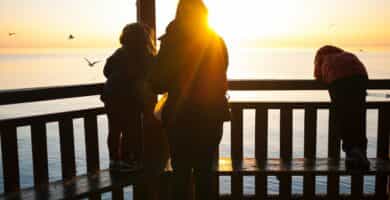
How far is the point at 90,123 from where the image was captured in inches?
155

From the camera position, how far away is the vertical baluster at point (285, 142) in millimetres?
4285

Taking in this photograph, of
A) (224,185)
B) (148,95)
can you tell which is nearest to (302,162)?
(148,95)

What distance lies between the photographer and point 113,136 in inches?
147

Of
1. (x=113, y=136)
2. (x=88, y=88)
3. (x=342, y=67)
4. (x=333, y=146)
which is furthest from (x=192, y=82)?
(x=333, y=146)

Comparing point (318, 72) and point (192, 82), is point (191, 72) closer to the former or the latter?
point (192, 82)

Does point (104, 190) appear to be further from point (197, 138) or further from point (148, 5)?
point (148, 5)

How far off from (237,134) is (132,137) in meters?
1.10

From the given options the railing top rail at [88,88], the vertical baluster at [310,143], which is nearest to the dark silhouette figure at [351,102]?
the railing top rail at [88,88]

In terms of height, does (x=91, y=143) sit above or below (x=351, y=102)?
below

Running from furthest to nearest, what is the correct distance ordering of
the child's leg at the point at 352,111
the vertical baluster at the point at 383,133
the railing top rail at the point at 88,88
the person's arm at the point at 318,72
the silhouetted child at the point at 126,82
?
the vertical baluster at the point at 383,133, the person's arm at the point at 318,72, the child's leg at the point at 352,111, the silhouetted child at the point at 126,82, the railing top rail at the point at 88,88

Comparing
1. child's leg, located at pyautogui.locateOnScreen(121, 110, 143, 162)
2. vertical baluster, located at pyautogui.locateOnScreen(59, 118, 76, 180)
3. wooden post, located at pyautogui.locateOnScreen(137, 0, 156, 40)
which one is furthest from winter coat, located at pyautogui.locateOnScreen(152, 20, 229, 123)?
vertical baluster, located at pyautogui.locateOnScreen(59, 118, 76, 180)

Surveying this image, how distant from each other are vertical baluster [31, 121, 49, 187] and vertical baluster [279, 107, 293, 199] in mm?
2184

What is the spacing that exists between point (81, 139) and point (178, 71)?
4111 cm

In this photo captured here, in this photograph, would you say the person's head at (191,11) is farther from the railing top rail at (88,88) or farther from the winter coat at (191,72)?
the railing top rail at (88,88)
